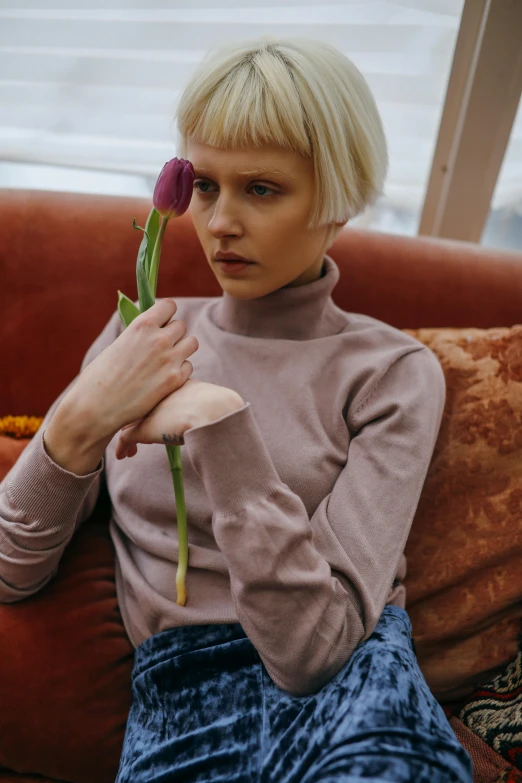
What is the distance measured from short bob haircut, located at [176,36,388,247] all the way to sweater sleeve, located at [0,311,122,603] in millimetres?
470

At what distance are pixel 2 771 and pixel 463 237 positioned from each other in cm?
157

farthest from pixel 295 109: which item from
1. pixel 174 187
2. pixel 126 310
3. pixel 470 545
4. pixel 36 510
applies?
pixel 470 545

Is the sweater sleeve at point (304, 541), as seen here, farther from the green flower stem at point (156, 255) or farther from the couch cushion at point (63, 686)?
the couch cushion at point (63, 686)

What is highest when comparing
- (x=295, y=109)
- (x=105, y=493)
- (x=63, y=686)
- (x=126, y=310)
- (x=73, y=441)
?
(x=295, y=109)

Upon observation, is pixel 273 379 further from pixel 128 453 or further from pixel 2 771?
pixel 2 771

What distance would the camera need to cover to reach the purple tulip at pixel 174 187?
0.70 metres

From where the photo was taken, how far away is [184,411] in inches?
28.4

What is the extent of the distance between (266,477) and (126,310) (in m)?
0.29

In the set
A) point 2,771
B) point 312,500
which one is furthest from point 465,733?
point 2,771

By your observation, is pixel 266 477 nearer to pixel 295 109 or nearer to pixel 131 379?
pixel 131 379

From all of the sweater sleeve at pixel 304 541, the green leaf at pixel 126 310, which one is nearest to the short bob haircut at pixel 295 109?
the green leaf at pixel 126 310

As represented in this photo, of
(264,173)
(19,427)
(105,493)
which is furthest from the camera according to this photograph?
(19,427)

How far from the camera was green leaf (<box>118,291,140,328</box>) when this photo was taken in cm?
81

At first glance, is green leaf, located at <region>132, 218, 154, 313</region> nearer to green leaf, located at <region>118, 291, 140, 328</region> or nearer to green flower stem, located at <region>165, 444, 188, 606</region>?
green leaf, located at <region>118, 291, 140, 328</region>
